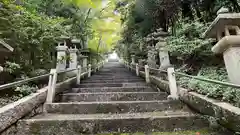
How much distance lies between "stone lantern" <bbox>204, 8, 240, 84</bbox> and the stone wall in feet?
9.65

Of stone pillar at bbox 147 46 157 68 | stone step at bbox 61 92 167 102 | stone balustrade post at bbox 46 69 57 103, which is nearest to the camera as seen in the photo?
stone balustrade post at bbox 46 69 57 103

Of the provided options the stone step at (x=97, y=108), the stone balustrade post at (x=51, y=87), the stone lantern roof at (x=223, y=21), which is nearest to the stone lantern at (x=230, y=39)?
the stone lantern roof at (x=223, y=21)

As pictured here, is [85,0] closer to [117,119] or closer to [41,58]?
[41,58]

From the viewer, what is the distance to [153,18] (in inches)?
243

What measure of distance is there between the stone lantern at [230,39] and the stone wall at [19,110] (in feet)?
9.65

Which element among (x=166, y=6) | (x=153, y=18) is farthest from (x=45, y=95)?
(x=153, y=18)

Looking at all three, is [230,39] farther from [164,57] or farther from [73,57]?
[73,57]

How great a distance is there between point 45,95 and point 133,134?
186 cm

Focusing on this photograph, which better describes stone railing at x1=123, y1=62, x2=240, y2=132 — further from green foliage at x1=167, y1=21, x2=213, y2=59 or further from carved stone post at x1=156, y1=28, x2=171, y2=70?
carved stone post at x1=156, y1=28, x2=171, y2=70

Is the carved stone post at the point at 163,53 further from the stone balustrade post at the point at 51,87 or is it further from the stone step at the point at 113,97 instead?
the stone balustrade post at the point at 51,87

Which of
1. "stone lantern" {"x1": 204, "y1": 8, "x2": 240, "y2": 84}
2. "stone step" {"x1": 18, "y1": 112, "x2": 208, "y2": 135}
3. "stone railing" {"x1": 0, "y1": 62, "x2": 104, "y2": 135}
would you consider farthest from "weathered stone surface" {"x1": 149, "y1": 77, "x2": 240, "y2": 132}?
"stone railing" {"x1": 0, "y1": 62, "x2": 104, "y2": 135}

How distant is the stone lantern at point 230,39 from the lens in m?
1.97

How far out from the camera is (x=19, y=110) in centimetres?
211

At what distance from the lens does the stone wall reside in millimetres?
1833
